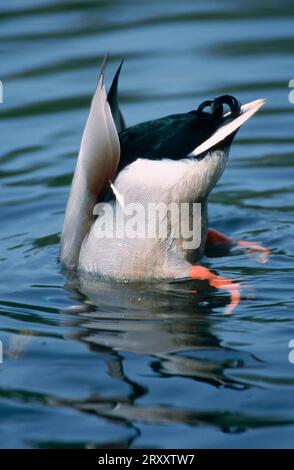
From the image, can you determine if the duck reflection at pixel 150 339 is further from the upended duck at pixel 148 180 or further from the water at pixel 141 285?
the upended duck at pixel 148 180

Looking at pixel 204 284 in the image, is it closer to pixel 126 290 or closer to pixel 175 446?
pixel 126 290

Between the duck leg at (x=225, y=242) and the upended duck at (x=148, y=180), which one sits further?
the duck leg at (x=225, y=242)

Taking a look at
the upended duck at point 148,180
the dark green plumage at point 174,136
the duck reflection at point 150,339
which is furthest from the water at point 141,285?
the dark green plumage at point 174,136

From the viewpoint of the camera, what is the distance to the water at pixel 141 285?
13.8 ft

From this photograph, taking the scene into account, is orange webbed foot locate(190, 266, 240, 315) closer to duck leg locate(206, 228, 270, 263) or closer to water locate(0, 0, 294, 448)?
water locate(0, 0, 294, 448)

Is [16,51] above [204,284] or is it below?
above

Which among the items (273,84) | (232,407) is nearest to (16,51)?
(273,84)

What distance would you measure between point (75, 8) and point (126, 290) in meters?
5.54

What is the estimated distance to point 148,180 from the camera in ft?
17.2

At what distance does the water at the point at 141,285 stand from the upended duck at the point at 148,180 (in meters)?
0.15

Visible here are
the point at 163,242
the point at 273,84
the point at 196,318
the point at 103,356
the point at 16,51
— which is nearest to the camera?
the point at 103,356

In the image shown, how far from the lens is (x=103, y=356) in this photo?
15.5 ft

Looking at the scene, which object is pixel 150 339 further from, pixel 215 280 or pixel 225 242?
pixel 225 242

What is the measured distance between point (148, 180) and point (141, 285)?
68 centimetres
